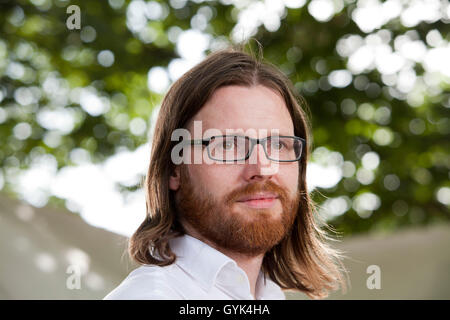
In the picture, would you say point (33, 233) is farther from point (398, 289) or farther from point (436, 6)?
point (436, 6)

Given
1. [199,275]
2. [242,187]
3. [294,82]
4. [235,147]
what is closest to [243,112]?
[235,147]

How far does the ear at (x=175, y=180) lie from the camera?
5.18ft

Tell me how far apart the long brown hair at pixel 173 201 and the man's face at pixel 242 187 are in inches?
2.0

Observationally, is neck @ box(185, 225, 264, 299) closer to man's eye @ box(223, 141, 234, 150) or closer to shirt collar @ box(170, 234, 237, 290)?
shirt collar @ box(170, 234, 237, 290)

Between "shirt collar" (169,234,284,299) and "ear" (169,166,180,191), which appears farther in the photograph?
"ear" (169,166,180,191)

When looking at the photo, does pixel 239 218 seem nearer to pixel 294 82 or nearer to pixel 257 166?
pixel 257 166

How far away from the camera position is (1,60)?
13.2ft

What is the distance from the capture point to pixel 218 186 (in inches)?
54.8

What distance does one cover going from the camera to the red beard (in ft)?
4.50

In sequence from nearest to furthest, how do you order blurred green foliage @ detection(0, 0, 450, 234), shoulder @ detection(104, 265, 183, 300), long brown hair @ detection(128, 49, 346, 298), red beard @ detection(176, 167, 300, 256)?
shoulder @ detection(104, 265, 183, 300), red beard @ detection(176, 167, 300, 256), long brown hair @ detection(128, 49, 346, 298), blurred green foliage @ detection(0, 0, 450, 234)

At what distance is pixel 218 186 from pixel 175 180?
0.23 metres

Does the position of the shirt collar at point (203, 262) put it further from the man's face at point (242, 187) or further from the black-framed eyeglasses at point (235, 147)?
the black-framed eyeglasses at point (235, 147)

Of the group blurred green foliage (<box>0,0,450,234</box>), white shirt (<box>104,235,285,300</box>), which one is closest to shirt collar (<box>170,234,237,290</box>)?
white shirt (<box>104,235,285,300</box>)

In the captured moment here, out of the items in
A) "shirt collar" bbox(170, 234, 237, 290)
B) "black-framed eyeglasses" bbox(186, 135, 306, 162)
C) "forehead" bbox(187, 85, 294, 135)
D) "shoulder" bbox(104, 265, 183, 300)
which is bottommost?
Answer: "shoulder" bbox(104, 265, 183, 300)
